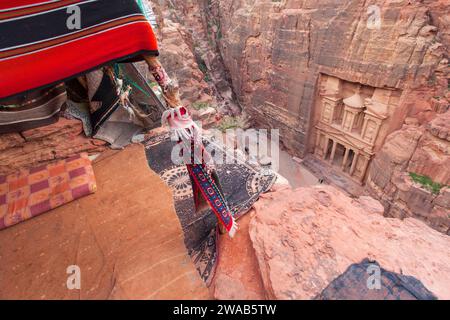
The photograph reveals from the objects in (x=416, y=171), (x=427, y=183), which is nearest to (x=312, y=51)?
(x=416, y=171)

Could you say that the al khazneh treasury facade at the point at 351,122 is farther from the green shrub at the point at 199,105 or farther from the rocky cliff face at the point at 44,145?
the rocky cliff face at the point at 44,145

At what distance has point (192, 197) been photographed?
3.23 meters

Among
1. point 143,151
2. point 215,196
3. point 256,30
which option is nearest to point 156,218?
point 215,196

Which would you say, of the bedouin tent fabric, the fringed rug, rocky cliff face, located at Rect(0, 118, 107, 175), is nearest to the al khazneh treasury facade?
the fringed rug

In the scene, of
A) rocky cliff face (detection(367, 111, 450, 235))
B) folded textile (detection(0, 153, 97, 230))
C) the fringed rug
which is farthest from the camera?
rocky cliff face (detection(367, 111, 450, 235))

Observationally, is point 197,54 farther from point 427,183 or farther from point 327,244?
point 327,244

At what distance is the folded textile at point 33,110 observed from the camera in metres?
3.30

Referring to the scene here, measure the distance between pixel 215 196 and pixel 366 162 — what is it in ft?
32.4

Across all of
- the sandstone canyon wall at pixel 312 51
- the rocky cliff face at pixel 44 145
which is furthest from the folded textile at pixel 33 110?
the sandstone canyon wall at pixel 312 51

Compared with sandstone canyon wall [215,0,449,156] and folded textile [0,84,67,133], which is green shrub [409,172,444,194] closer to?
sandstone canyon wall [215,0,449,156]

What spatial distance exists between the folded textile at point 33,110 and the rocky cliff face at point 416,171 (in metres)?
9.73

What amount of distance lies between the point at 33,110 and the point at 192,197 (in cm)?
267

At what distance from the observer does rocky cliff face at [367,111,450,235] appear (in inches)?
283

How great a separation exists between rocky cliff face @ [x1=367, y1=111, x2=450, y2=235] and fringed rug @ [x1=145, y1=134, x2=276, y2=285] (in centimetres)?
701
